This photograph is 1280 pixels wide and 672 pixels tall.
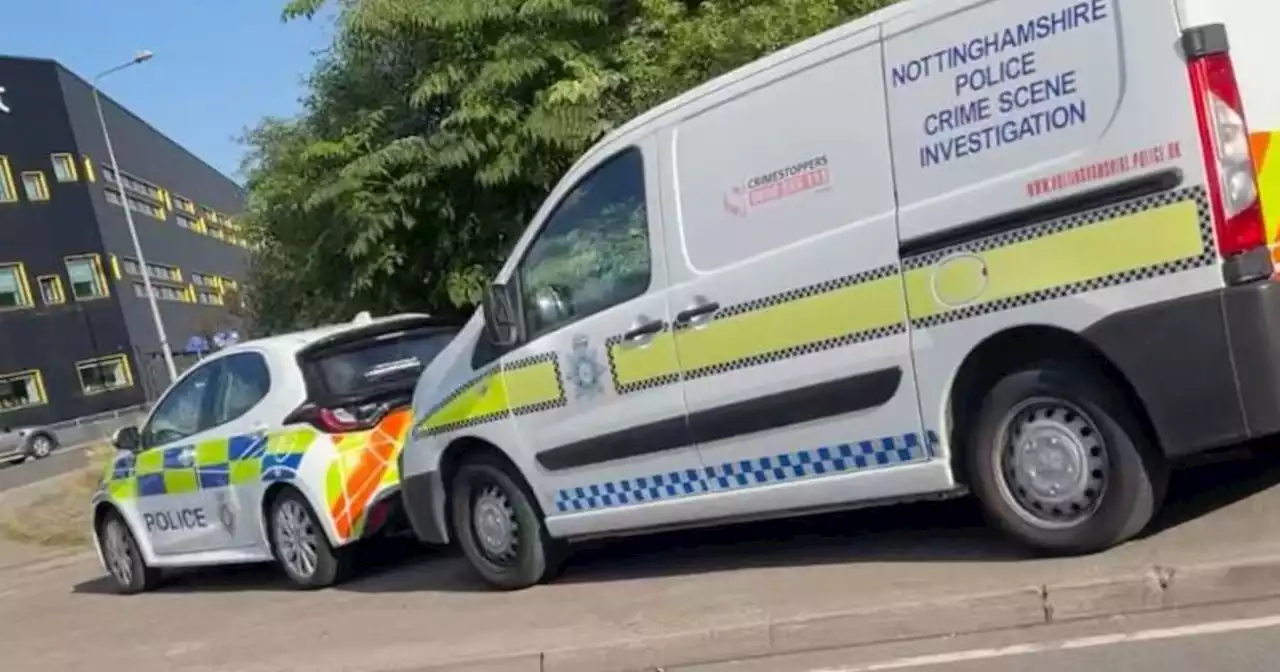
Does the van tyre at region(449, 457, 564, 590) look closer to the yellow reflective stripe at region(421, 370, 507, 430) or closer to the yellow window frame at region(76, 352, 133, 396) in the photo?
the yellow reflective stripe at region(421, 370, 507, 430)

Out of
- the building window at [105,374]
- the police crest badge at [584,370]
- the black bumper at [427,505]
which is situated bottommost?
the building window at [105,374]

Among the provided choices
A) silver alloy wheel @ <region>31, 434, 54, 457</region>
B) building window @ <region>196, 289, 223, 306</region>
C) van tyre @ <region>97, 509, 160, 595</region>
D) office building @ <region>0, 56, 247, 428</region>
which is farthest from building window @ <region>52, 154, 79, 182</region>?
van tyre @ <region>97, 509, 160, 595</region>

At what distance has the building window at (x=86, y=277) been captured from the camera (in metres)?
58.3

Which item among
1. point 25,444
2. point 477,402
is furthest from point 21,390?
point 477,402

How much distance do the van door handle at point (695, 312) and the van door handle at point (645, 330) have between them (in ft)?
0.37

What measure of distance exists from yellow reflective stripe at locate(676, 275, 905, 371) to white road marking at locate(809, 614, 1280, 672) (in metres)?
1.40

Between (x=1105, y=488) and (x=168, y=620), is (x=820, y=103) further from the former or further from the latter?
(x=168, y=620)

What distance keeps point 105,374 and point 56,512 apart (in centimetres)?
4253

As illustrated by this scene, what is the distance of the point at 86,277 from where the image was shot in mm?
58656

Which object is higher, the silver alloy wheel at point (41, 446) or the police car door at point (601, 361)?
the police car door at point (601, 361)

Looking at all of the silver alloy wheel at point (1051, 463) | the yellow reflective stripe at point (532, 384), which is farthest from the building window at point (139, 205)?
the silver alloy wheel at point (1051, 463)

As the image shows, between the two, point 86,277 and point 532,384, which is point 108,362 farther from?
point 532,384

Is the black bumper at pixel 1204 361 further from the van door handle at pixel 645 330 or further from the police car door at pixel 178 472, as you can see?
the police car door at pixel 178 472

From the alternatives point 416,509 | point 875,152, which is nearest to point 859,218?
point 875,152
